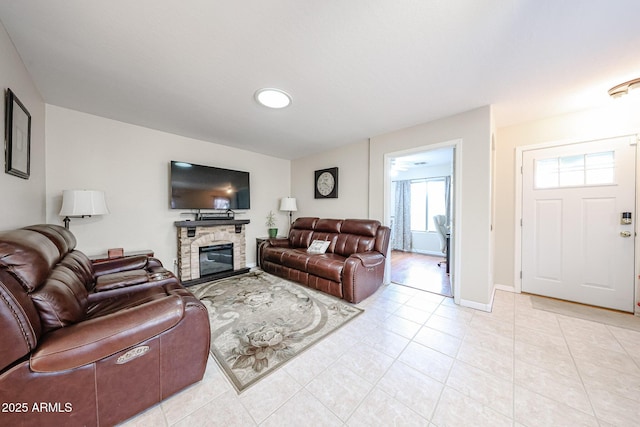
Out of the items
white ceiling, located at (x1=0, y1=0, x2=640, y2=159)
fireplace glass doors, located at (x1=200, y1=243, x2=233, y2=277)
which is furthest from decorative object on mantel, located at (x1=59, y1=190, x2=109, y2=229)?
fireplace glass doors, located at (x1=200, y1=243, x2=233, y2=277)

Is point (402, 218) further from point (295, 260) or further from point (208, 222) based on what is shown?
point (208, 222)

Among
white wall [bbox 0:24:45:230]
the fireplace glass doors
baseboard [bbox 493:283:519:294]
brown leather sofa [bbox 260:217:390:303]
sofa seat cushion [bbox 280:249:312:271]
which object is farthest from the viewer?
the fireplace glass doors

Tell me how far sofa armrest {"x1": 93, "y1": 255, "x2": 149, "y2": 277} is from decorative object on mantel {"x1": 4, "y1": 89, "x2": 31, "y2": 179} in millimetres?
948

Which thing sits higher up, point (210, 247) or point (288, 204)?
point (288, 204)

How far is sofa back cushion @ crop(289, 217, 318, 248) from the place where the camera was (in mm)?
3975

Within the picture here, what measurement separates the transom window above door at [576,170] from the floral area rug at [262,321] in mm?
3014

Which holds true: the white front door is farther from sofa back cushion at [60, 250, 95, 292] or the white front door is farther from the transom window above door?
sofa back cushion at [60, 250, 95, 292]

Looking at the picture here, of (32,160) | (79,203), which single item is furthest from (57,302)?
(32,160)

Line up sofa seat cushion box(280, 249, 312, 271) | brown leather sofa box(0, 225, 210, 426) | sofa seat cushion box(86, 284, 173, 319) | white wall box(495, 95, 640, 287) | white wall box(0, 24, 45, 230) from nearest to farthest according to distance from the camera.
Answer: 1. brown leather sofa box(0, 225, 210, 426)
2. sofa seat cushion box(86, 284, 173, 319)
3. white wall box(0, 24, 45, 230)
4. white wall box(495, 95, 640, 287)
5. sofa seat cushion box(280, 249, 312, 271)

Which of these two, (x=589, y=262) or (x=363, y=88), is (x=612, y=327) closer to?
(x=589, y=262)

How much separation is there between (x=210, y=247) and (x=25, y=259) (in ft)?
8.45

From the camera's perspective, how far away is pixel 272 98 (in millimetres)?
2270

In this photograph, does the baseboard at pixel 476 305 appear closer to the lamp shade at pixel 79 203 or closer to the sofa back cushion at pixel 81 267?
the sofa back cushion at pixel 81 267

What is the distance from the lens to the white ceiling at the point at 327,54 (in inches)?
51.2
